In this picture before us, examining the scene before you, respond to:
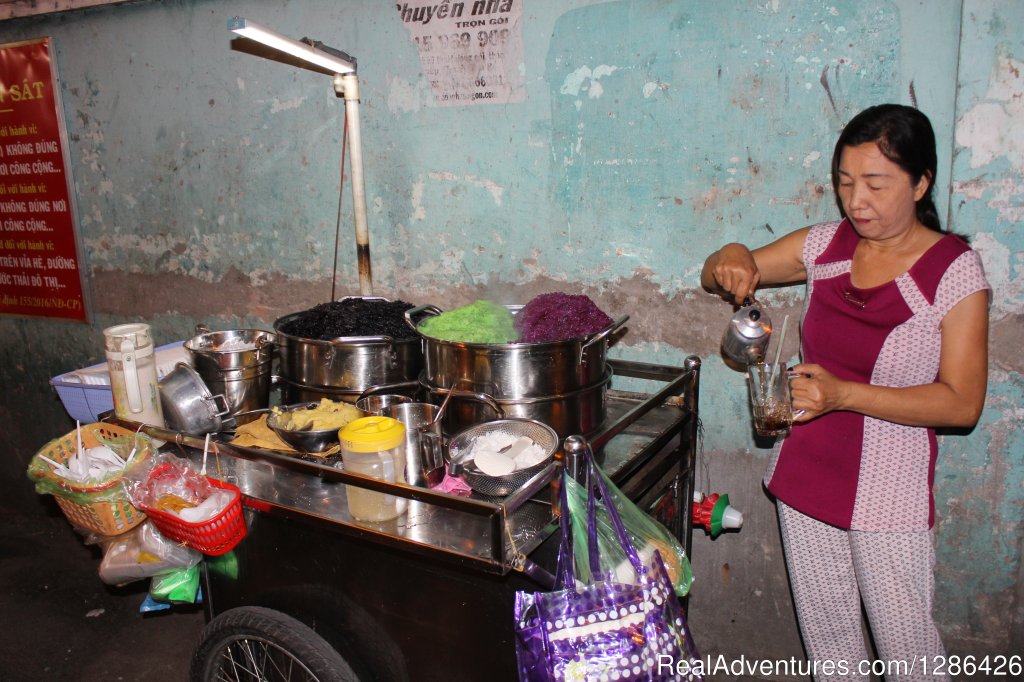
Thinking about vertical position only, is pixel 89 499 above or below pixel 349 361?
below

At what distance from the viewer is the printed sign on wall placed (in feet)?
9.65

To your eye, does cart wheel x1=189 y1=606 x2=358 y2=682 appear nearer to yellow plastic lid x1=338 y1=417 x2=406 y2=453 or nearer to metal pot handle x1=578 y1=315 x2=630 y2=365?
yellow plastic lid x1=338 y1=417 x2=406 y2=453

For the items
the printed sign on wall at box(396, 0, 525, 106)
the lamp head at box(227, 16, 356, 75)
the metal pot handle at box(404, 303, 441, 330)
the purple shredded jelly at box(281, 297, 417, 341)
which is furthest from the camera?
the printed sign on wall at box(396, 0, 525, 106)

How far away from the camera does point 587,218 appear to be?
9.77 feet

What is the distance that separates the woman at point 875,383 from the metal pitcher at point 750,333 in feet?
0.23

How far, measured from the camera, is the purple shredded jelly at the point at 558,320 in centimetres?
235

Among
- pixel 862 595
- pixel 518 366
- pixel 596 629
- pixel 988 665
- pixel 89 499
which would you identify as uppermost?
pixel 518 366

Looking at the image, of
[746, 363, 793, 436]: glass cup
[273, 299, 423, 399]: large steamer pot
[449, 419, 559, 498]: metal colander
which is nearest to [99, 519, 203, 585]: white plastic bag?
[273, 299, 423, 399]: large steamer pot

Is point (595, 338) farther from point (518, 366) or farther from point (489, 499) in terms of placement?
point (489, 499)

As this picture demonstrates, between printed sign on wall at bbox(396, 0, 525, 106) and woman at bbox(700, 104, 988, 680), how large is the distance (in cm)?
124

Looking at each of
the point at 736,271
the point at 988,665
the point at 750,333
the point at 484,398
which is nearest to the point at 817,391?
the point at 750,333

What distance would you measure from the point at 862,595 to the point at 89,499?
2482 millimetres

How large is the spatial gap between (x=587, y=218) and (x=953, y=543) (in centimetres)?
186

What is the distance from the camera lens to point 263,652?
2.50 metres
